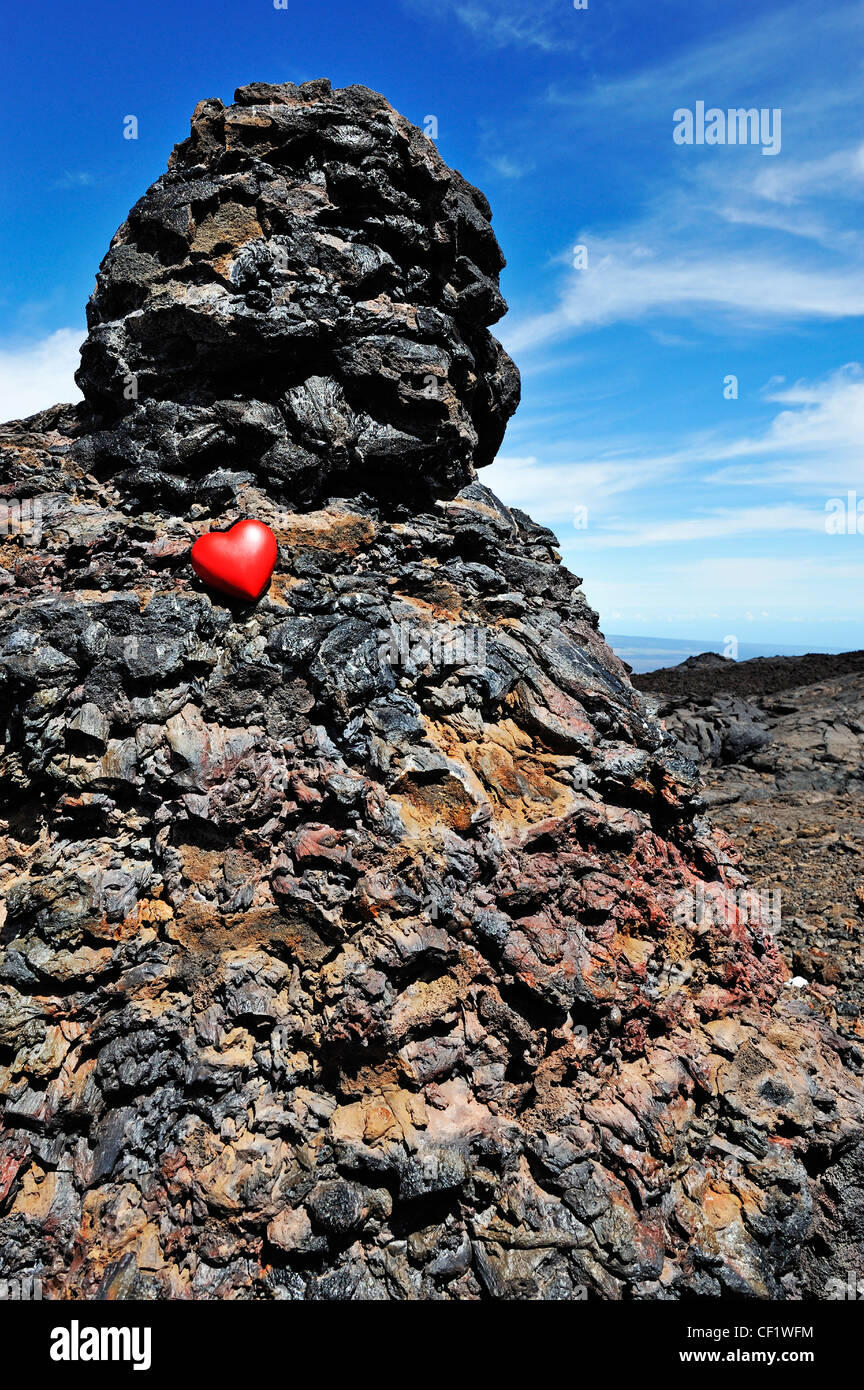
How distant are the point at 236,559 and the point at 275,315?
250cm

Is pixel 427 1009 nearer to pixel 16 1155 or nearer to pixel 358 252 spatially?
pixel 16 1155

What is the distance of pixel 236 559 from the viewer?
20.7ft

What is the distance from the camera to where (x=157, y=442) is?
6.88 metres

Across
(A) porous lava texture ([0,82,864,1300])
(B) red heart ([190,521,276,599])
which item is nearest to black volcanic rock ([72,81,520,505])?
(A) porous lava texture ([0,82,864,1300])

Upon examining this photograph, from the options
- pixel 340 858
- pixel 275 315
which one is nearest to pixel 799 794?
pixel 340 858

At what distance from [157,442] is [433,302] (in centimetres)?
355

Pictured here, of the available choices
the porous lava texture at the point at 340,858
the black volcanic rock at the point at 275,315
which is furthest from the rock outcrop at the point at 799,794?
the black volcanic rock at the point at 275,315

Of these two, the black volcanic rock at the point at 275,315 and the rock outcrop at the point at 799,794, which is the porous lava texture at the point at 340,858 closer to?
the black volcanic rock at the point at 275,315

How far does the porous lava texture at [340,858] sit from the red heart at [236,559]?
24 cm

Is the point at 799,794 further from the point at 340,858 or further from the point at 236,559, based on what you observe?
the point at 236,559

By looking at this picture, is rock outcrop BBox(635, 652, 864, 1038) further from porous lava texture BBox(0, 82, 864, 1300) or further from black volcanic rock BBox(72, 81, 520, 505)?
black volcanic rock BBox(72, 81, 520, 505)
